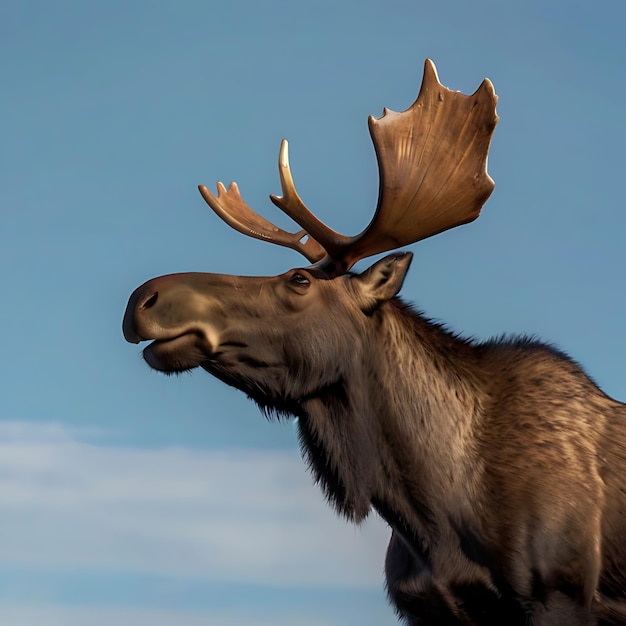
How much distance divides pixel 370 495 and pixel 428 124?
226 centimetres

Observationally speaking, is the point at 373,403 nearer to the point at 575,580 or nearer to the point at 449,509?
the point at 449,509

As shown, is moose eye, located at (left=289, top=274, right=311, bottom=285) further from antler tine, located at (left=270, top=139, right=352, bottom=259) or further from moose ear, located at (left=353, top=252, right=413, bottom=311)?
antler tine, located at (left=270, top=139, right=352, bottom=259)

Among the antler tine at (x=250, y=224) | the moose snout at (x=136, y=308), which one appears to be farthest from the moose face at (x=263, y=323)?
the antler tine at (x=250, y=224)

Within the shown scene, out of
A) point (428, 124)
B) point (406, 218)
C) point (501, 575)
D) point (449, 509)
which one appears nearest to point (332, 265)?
point (406, 218)

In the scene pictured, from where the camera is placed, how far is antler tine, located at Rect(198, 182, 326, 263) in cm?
794

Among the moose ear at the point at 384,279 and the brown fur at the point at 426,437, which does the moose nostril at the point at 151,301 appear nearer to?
the brown fur at the point at 426,437

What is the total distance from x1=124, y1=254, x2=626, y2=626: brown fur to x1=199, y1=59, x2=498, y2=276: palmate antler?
0.35m

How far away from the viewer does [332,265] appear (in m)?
7.41

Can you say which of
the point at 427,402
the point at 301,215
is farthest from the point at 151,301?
the point at 427,402

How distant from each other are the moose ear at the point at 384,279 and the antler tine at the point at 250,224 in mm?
994

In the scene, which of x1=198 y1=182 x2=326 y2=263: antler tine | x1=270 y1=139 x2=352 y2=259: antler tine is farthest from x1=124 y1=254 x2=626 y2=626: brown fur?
x1=198 y1=182 x2=326 y2=263: antler tine

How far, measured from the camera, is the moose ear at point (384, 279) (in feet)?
23.2

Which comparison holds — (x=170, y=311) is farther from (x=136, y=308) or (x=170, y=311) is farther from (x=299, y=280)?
(x=299, y=280)

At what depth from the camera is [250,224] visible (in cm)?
809
